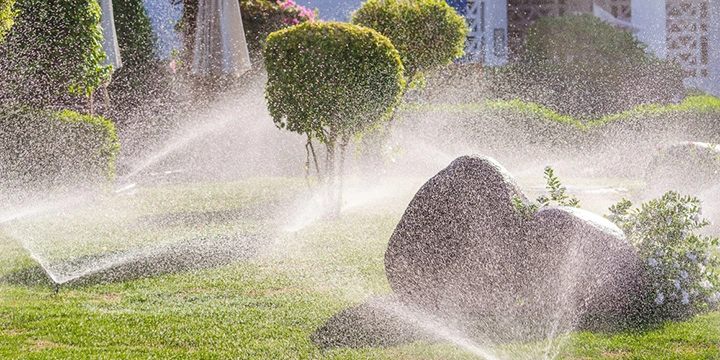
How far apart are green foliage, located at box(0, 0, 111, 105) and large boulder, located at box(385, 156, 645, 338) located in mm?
7362

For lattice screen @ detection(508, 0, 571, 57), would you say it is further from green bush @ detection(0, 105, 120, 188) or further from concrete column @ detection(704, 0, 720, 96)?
green bush @ detection(0, 105, 120, 188)

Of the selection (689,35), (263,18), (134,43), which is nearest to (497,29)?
(689,35)

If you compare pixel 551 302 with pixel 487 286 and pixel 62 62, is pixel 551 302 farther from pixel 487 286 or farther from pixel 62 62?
pixel 62 62

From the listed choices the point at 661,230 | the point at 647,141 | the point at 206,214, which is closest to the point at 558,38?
the point at 647,141

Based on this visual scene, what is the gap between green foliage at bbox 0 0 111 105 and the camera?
11.2 meters

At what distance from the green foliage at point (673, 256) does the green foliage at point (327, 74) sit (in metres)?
4.62

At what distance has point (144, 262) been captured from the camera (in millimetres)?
8000

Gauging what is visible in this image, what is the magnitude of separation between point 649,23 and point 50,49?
4053 centimetres

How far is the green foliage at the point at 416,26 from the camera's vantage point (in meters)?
13.9

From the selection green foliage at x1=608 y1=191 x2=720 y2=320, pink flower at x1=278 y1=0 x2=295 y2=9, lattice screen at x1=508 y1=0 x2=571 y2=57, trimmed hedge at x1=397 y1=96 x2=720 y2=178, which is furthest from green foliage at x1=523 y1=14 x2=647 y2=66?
green foliage at x1=608 y1=191 x2=720 y2=320

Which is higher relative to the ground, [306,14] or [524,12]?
[306,14]

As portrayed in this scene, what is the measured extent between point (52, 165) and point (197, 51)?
6.98 meters

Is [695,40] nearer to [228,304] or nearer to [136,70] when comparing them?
[136,70]

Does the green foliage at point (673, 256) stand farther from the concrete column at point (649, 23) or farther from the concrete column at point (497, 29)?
the concrete column at point (649, 23)
